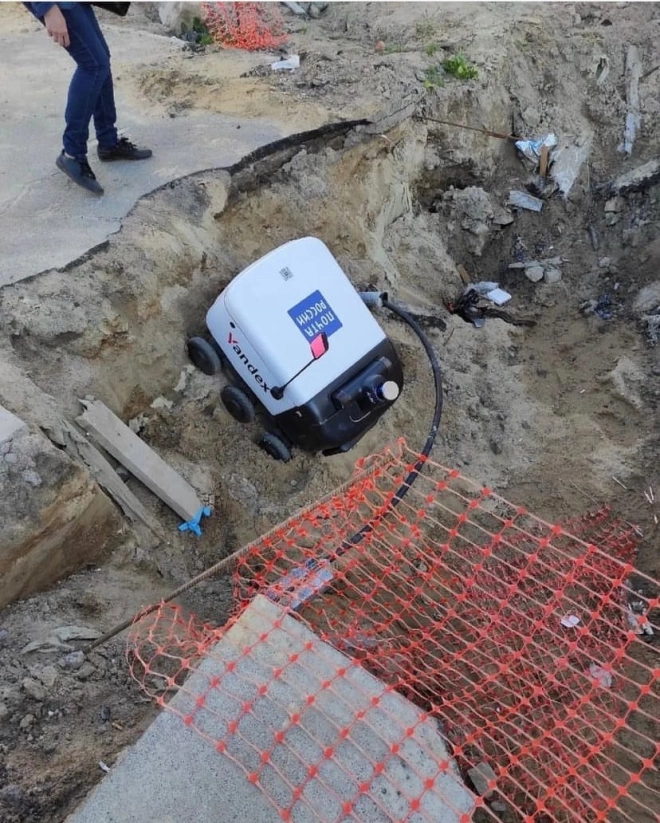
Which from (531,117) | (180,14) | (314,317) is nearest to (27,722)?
(314,317)

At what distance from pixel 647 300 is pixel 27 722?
17.4ft

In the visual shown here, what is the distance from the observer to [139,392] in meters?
4.01

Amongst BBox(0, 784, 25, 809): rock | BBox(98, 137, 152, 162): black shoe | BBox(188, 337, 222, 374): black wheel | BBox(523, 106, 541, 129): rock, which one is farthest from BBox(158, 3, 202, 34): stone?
BBox(0, 784, 25, 809): rock

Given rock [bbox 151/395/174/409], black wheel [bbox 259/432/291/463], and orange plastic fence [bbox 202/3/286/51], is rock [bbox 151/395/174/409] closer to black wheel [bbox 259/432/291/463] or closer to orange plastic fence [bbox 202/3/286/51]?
black wheel [bbox 259/432/291/463]

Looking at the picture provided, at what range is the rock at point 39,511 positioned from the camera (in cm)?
285

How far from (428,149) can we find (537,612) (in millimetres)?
4092

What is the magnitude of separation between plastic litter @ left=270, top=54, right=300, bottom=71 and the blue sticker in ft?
9.54

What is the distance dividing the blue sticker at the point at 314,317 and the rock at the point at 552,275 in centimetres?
287

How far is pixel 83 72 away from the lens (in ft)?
13.0

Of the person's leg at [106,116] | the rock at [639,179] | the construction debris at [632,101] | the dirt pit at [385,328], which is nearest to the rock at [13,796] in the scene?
the dirt pit at [385,328]

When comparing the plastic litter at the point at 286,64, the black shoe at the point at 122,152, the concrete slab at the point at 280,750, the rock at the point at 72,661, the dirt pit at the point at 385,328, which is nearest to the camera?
the concrete slab at the point at 280,750

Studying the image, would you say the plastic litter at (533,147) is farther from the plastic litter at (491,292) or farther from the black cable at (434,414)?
the black cable at (434,414)

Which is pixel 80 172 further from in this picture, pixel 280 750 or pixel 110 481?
pixel 280 750

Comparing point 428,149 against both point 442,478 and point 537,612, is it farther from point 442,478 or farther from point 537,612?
point 537,612
